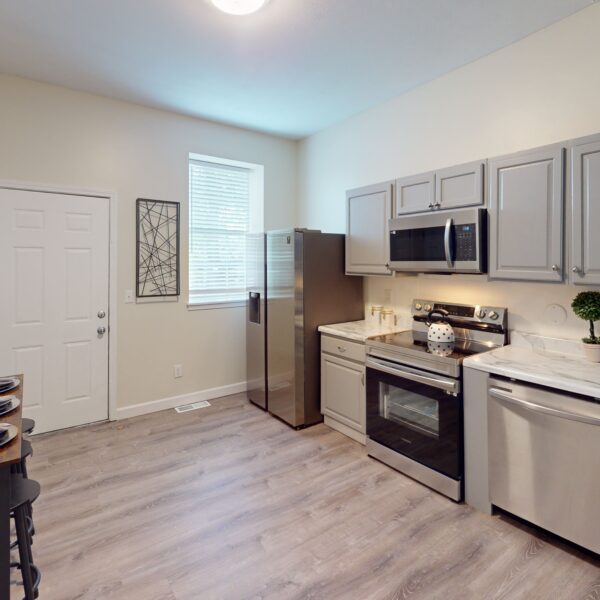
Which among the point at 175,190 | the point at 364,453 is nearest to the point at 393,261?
the point at 364,453

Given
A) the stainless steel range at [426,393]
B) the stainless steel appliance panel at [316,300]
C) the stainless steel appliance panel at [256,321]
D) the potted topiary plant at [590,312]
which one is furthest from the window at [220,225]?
the potted topiary plant at [590,312]

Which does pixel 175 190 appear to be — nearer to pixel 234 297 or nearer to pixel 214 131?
pixel 214 131

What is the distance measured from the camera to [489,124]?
2752 mm

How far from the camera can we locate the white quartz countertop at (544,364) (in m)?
1.85

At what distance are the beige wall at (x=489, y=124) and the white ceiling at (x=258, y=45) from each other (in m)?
0.13

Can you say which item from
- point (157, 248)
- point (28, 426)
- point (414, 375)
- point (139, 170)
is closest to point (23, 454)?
point (28, 426)

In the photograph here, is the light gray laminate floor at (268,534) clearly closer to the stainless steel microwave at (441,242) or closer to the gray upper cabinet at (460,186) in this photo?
the stainless steel microwave at (441,242)

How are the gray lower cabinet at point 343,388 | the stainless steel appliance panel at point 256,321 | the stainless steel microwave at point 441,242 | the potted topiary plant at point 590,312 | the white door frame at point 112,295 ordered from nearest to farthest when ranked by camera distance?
the potted topiary plant at point 590,312 → the stainless steel microwave at point 441,242 → the gray lower cabinet at point 343,388 → the white door frame at point 112,295 → the stainless steel appliance panel at point 256,321

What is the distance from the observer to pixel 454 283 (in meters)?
3.00

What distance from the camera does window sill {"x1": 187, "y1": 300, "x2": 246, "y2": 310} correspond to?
3.98m

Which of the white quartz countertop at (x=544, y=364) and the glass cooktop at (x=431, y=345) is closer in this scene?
the white quartz countertop at (x=544, y=364)

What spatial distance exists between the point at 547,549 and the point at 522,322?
4.24ft

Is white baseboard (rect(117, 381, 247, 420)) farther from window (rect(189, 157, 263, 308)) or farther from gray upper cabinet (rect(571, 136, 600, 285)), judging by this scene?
gray upper cabinet (rect(571, 136, 600, 285))

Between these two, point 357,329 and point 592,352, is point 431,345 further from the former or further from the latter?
point 592,352
